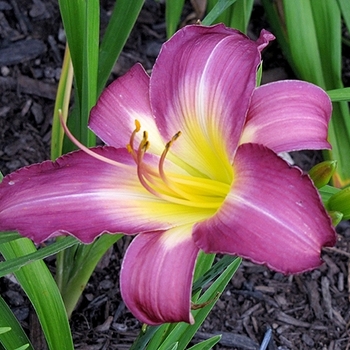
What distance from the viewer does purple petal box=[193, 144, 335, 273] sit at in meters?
0.59

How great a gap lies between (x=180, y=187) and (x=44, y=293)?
34 cm

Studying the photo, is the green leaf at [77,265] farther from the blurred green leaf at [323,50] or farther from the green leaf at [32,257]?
the blurred green leaf at [323,50]

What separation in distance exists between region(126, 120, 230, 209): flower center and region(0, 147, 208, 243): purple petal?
0.02 meters

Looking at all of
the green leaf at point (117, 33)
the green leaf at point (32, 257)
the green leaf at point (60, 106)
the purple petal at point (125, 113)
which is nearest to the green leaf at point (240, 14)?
the green leaf at point (117, 33)

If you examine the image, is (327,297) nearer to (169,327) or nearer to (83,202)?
(169,327)

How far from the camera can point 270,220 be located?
2.05 feet

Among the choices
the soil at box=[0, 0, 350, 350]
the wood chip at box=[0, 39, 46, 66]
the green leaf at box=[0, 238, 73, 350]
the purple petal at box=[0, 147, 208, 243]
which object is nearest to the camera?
the purple petal at box=[0, 147, 208, 243]

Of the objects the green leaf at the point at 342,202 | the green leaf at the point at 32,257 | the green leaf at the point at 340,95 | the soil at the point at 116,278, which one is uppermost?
the green leaf at the point at 32,257

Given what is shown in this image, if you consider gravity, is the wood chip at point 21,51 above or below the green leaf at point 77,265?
above

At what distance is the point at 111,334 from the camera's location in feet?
4.30

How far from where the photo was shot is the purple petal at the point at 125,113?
0.83 m

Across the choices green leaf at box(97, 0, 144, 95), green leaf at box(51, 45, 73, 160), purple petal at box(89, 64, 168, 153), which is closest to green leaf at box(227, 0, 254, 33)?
green leaf at box(97, 0, 144, 95)

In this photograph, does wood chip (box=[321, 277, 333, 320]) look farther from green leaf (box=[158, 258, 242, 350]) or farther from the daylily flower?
the daylily flower

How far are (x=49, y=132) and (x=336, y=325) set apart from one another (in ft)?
2.86
